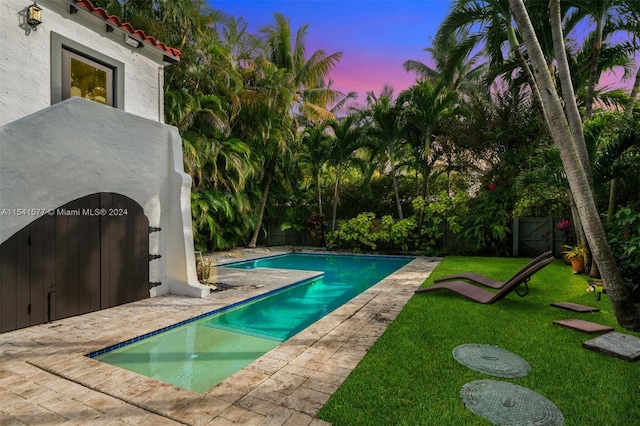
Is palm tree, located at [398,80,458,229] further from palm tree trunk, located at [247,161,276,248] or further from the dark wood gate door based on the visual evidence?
the dark wood gate door

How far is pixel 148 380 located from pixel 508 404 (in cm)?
341

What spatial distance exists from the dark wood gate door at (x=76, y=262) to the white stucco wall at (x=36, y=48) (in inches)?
68.2

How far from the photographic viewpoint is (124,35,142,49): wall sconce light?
22.4 feet

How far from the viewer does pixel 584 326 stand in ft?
16.0

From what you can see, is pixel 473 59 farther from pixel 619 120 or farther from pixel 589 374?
pixel 589 374

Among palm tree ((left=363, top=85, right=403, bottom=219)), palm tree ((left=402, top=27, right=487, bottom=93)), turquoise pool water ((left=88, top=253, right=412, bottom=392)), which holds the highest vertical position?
palm tree ((left=402, top=27, right=487, bottom=93))

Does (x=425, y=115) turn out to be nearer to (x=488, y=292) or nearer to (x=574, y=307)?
(x=488, y=292)

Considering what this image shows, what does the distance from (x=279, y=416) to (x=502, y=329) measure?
375cm

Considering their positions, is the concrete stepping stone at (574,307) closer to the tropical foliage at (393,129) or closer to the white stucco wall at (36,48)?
the tropical foliage at (393,129)

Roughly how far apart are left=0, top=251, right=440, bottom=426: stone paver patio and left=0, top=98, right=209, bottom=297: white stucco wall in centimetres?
152

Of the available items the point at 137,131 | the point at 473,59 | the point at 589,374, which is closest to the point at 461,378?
the point at 589,374

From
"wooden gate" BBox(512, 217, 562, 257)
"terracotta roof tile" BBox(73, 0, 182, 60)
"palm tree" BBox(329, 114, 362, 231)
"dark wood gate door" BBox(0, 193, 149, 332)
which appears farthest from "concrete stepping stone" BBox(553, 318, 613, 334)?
"palm tree" BBox(329, 114, 362, 231)

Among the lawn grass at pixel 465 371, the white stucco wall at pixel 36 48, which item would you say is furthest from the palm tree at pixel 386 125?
the white stucco wall at pixel 36 48

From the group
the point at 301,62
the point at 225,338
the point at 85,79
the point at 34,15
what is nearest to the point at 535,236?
the point at 225,338
